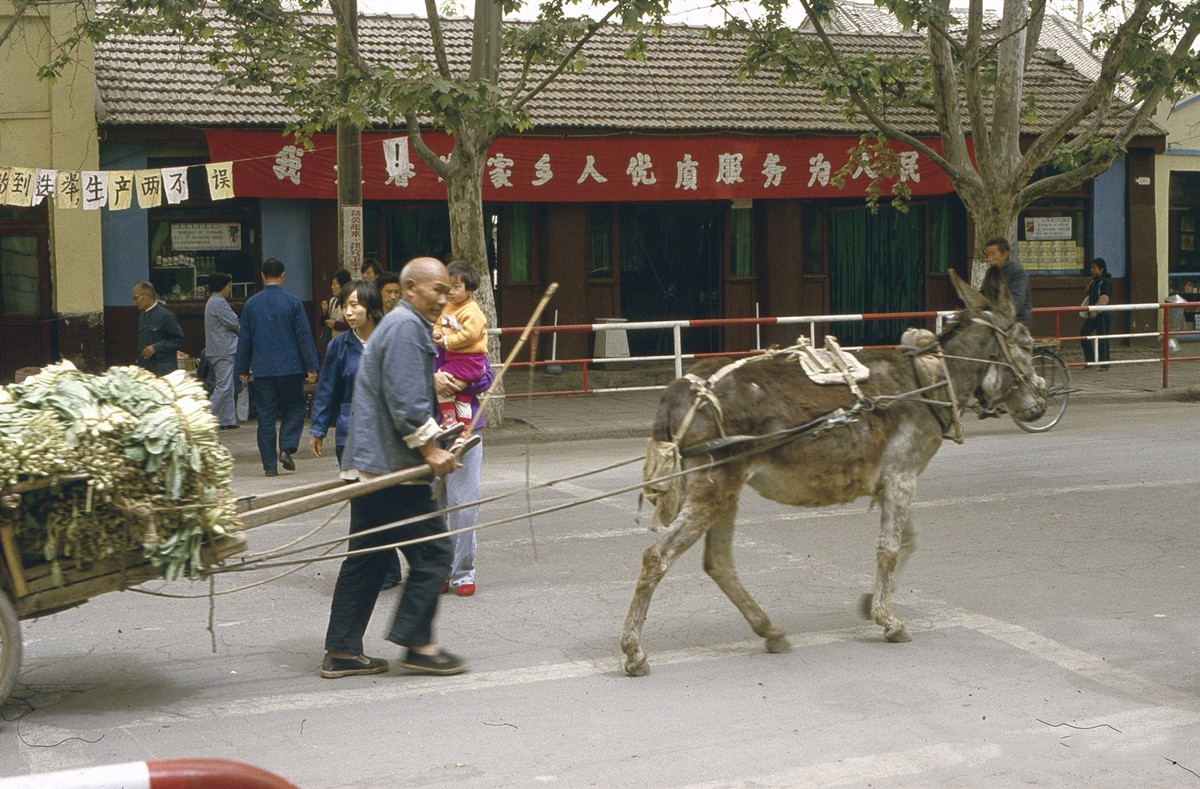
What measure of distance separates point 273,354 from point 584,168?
841cm

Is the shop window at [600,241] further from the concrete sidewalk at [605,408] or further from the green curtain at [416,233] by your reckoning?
the concrete sidewalk at [605,408]

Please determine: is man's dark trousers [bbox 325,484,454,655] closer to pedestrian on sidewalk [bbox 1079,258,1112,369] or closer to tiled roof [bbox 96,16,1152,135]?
tiled roof [bbox 96,16,1152,135]

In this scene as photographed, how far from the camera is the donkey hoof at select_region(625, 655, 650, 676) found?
5.93 m

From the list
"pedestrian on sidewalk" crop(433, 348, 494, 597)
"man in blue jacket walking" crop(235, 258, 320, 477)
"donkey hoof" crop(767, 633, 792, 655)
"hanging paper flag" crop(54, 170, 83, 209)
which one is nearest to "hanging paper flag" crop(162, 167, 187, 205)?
"hanging paper flag" crop(54, 170, 83, 209)

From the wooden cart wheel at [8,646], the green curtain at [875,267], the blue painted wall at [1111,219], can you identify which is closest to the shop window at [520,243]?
the green curtain at [875,267]

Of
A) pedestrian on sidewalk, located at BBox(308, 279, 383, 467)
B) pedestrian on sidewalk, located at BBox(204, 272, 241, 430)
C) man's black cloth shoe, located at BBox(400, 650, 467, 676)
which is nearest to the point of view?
man's black cloth shoe, located at BBox(400, 650, 467, 676)

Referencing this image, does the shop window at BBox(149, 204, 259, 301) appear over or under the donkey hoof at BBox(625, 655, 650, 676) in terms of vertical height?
over

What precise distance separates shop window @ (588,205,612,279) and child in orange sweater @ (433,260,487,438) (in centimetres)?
1327

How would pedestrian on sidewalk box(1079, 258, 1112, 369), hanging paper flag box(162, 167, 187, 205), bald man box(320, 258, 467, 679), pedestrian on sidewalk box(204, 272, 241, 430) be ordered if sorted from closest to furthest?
bald man box(320, 258, 467, 679) → pedestrian on sidewalk box(204, 272, 241, 430) → hanging paper flag box(162, 167, 187, 205) → pedestrian on sidewalk box(1079, 258, 1112, 369)

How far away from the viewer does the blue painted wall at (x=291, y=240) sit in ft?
60.0

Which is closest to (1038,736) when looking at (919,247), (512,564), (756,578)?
(756,578)

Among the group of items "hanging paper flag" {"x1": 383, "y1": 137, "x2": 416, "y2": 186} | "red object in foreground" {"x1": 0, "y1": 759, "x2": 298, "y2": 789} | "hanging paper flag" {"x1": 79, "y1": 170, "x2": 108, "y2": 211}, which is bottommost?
"red object in foreground" {"x1": 0, "y1": 759, "x2": 298, "y2": 789}

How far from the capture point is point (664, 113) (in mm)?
20156

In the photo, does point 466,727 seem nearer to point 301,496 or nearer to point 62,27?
point 301,496
